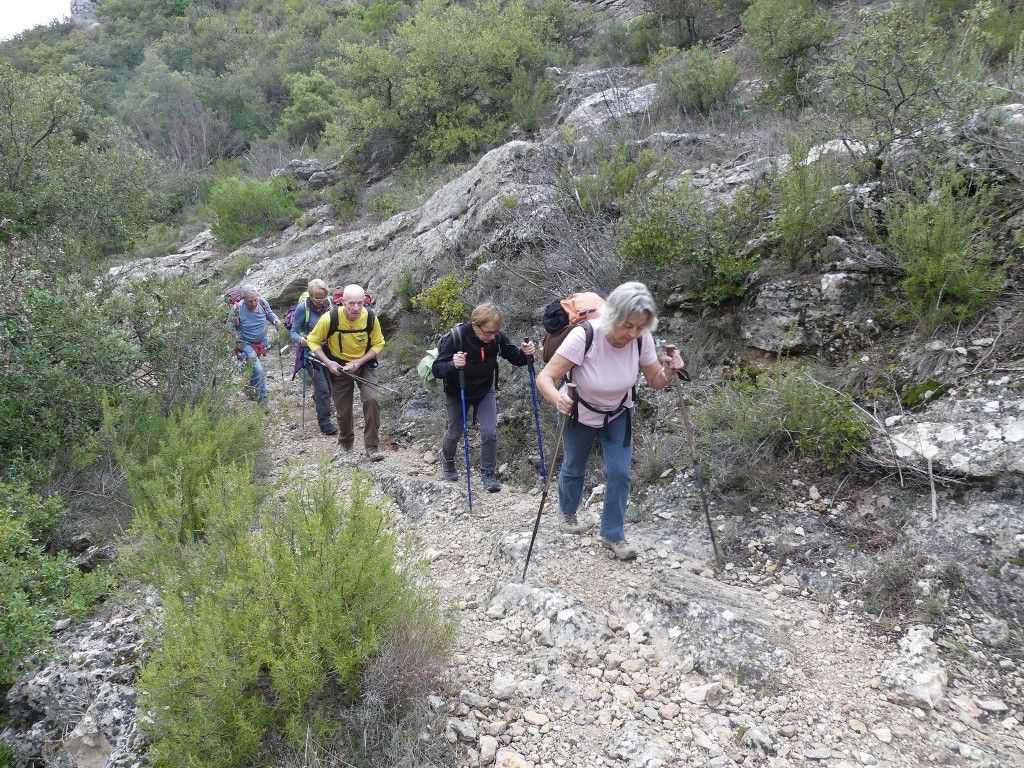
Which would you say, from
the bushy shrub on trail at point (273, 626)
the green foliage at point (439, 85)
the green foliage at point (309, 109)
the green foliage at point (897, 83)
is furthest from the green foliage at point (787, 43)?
the green foliage at point (309, 109)

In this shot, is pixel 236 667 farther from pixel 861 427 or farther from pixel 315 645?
pixel 861 427

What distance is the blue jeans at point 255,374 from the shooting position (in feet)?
26.5

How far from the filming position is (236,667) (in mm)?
2564

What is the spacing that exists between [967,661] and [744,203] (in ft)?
14.1

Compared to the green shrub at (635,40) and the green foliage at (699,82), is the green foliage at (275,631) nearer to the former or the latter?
the green foliage at (699,82)

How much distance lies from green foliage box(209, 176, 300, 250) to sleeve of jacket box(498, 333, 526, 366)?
44.4ft

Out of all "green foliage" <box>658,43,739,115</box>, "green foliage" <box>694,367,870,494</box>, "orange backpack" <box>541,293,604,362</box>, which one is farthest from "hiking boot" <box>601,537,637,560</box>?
"green foliage" <box>658,43,739,115</box>

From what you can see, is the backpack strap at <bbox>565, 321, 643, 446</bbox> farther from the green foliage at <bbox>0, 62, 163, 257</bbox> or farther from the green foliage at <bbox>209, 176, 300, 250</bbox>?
the green foliage at <bbox>209, 176, 300, 250</bbox>

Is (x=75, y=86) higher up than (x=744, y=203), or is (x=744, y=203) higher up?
(x=75, y=86)

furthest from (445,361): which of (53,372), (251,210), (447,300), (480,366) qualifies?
(251,210)

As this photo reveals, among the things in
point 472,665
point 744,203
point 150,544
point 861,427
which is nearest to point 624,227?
point 744,203

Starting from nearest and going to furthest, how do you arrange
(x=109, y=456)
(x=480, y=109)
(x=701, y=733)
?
(x=701, y=733) < (x=109, y=456) < (x=480, y=109)

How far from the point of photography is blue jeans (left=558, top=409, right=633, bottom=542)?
4.16 metres

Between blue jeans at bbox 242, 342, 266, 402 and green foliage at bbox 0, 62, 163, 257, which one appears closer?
Answer: blue jeans at bbox 242, 342, 266, 402
